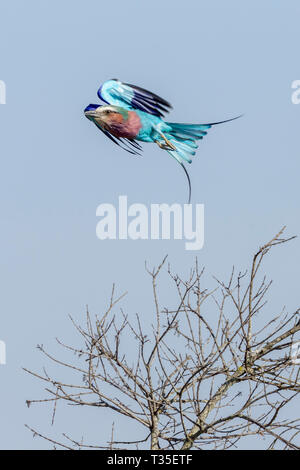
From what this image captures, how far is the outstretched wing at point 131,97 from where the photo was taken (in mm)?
9672

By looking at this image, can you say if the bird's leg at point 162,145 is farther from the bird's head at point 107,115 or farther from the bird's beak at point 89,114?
the bird's beak at point 89,114

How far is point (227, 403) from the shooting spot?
6738 millimetres

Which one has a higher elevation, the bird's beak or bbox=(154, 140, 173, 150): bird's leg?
the bird's beak

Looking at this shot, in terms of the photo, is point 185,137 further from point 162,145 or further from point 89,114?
point 89,114

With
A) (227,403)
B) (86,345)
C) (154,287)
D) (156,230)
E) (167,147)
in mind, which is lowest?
(227,403)

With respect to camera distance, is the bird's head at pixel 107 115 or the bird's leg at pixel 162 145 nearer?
the bird's head at pixel 107 115

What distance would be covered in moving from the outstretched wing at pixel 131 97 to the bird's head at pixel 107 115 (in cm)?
14

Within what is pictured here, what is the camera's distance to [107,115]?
9.61 metres

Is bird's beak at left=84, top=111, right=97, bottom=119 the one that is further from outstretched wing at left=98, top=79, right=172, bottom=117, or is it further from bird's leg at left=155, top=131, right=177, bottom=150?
bird's leg at left=155, top=131, right=177, bottom=150

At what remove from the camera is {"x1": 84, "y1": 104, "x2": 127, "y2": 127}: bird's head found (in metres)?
9.58

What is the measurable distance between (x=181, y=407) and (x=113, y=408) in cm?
65

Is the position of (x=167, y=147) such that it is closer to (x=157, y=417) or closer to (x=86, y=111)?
(x=86, y=111)

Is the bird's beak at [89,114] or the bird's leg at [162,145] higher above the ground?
the bird's beak at [89,114]
